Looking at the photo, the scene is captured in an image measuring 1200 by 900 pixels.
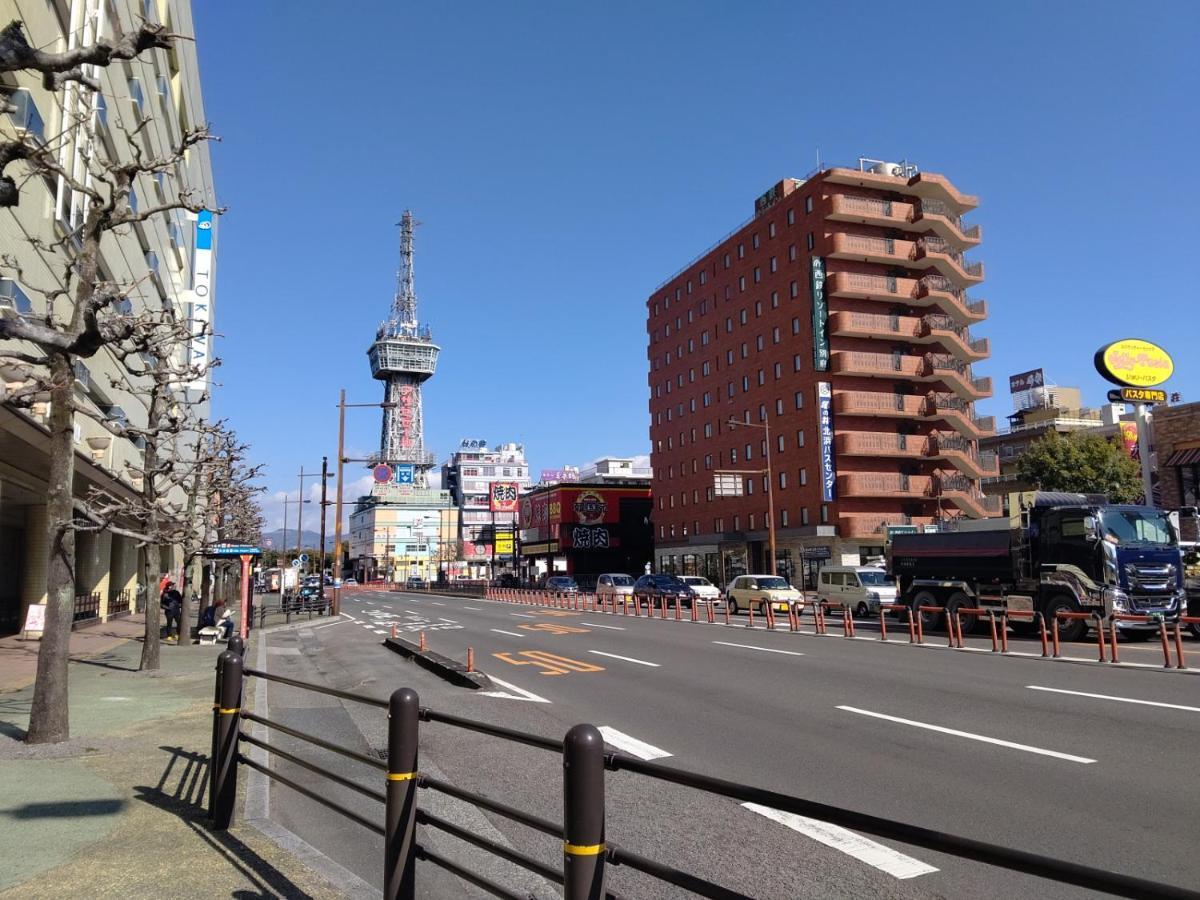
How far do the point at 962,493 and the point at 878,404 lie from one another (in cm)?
847

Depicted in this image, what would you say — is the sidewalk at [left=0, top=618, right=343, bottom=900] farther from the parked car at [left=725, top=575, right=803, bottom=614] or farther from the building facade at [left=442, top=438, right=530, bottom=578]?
the building facade at [left=442, top=438, right=530, bottom=578]

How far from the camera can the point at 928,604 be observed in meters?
26.2

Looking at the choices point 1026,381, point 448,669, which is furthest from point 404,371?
point 448,669

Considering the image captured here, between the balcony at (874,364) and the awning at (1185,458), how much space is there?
832 inches

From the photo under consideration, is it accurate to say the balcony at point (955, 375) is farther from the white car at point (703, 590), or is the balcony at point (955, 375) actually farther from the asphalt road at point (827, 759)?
the asphalt road at point (827, 759)

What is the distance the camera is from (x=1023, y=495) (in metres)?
24.0

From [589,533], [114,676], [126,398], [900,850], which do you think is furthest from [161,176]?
[589,533]

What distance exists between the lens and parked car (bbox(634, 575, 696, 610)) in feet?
152

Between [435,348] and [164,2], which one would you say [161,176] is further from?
[435,348]

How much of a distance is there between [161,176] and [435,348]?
6162 inches

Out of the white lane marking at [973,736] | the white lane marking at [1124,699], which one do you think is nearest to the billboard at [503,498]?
the white lane marking at [1124,699]

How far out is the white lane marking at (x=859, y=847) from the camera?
18.7ft

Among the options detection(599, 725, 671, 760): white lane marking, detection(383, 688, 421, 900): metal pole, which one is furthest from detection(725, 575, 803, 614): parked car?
detection(383, 688, 421, 900): metal pole

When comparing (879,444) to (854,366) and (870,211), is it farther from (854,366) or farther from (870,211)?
(870,211)
